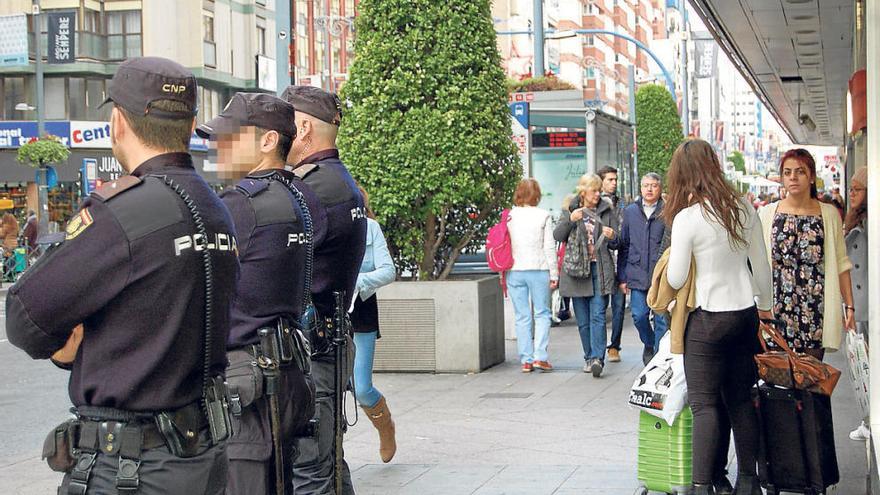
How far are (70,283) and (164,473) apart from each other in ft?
1.88

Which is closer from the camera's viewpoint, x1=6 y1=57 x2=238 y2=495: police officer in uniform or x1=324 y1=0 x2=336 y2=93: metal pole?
x1=6 y1=57 x2=238 y2=495: police officer in uniform

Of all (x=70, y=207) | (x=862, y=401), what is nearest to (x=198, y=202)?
(x=862, y=401)

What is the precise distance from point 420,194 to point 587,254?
1.82m

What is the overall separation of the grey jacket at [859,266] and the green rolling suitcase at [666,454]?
2016 mm

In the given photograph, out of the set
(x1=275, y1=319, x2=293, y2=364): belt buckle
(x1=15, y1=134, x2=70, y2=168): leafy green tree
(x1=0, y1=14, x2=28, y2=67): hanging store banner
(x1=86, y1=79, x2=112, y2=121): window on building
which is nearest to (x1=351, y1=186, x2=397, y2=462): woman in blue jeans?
(x1=275, y1=319, x2=293, y2=364): belt buckle

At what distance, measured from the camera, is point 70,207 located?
46375 mm

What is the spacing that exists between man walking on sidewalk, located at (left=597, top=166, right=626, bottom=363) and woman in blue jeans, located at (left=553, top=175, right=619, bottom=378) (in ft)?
0.53

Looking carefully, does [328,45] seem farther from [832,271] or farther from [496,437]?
[832,271]

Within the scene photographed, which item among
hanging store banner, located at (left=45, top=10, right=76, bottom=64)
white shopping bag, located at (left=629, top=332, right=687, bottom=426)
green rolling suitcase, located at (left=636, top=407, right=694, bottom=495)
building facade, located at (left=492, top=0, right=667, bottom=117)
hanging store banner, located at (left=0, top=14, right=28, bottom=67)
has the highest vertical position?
building facade, located at (left=492, top=0, right=667, bottom=117)

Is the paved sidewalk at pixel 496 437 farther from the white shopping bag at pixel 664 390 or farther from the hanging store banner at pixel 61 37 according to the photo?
the hanging store banner at pixel 61 37

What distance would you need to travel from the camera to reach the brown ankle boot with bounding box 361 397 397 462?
25.1 ft

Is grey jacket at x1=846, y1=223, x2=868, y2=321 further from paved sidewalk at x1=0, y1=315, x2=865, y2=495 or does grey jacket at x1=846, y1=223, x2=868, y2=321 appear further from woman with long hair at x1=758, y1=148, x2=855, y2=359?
paved sidewalk at x1=0, y1=315, x2=865, y2=495

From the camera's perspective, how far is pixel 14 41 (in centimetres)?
3572

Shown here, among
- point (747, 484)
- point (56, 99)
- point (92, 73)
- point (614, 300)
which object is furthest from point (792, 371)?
point (92, 73)
